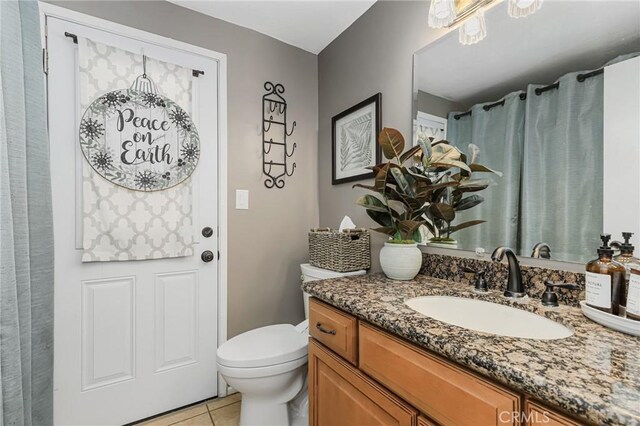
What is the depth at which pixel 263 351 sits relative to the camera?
1.35 m

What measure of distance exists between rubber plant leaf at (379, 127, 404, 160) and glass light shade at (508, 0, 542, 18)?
565 mm

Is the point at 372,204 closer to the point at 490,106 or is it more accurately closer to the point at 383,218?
the point at 383,218

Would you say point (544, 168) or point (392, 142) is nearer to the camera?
point (544, 168)

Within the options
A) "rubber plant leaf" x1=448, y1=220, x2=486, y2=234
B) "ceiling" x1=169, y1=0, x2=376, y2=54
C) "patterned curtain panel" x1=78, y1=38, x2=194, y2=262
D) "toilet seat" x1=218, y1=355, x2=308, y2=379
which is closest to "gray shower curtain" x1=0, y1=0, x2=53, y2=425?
"patterned curtain panel" x1=78, y1=38, x2=194, y2=262

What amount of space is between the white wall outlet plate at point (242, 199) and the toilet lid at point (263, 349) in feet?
2.52

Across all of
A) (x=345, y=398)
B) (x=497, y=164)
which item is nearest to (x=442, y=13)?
(x=497, y=164)

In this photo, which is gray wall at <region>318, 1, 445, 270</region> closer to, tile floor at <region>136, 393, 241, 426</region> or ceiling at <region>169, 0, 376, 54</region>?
ceiling at <region>169, 0, 376, 54</region>

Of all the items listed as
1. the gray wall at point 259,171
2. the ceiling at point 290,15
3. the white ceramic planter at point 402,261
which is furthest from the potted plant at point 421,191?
the ceiling at point 290,15

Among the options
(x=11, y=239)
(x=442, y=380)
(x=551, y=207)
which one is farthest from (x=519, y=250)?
(x=11, y=239)

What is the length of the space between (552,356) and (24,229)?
1364mm

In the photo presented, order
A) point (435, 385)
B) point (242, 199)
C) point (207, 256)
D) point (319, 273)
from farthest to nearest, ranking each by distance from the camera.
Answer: point (242, 199)
point (207, 256)
point (319, 273)
point (435, 385)

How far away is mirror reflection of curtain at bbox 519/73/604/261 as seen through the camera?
2.86 feet

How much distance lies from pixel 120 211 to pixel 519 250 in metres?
1.84

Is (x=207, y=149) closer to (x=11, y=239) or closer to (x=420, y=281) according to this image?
(x=11, y=239)
